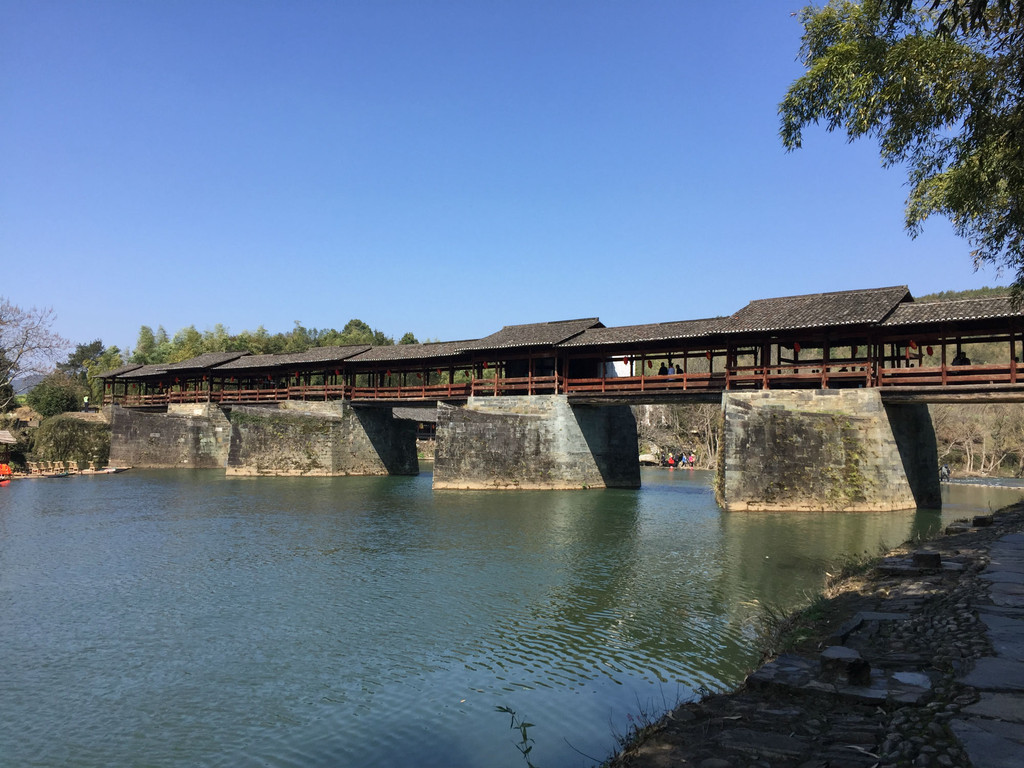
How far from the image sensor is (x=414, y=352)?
34.9 m

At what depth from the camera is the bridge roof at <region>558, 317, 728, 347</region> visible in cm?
2420

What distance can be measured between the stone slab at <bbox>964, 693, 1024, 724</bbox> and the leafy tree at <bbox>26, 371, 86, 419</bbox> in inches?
2464

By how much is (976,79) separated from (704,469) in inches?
1714

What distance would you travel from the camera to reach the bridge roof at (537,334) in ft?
92.6

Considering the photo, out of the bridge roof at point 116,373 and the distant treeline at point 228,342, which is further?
the distant treeline at point 228,342

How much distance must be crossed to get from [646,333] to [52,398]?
51207mm

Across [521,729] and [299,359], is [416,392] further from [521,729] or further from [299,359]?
[521,729]

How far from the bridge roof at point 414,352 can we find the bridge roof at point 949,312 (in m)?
17.9

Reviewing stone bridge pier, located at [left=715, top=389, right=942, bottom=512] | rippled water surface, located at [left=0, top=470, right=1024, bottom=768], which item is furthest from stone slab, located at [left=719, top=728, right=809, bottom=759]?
stone bridge pier, located at [left=715, top=389, right=942, bottom=512]

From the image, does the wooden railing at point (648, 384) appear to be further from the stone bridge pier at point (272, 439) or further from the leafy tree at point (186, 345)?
the leafy tree at point (186, 345)

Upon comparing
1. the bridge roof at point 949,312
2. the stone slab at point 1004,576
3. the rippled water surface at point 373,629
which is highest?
the bridge roof at point 949,312

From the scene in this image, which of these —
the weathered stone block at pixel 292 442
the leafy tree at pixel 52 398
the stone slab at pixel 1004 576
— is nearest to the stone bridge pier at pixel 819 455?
the stone slab at pixel 1004 576

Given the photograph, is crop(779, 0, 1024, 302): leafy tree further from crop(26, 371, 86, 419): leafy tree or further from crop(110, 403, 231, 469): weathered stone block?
crop(26, 371, 86, 419): leafy tree

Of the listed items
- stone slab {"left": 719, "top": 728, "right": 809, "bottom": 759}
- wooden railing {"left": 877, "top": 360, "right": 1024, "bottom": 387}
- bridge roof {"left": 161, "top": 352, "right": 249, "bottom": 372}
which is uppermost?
bridge roof {"left": 161, "top": 352, "right": 249, "bottom": 372}
